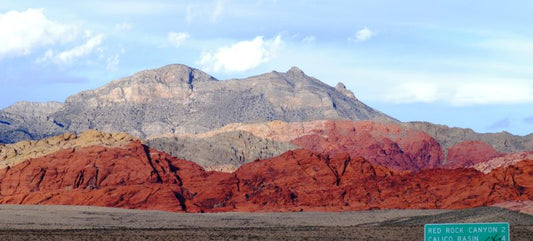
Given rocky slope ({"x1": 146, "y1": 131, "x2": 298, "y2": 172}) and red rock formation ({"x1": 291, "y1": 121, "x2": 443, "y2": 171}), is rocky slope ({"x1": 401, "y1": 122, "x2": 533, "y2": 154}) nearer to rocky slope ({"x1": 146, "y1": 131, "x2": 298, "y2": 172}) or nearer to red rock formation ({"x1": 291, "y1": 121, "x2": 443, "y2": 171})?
red rock formation ({"x1": 291, "y1": 121, "x2": 443, "y2": 171})

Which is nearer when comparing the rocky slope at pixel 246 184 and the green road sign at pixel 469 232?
the green road sign at pixel 469 232

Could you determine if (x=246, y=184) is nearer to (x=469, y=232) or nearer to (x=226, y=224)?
(x=226, y=224)

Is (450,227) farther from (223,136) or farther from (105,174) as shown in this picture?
(223,136)

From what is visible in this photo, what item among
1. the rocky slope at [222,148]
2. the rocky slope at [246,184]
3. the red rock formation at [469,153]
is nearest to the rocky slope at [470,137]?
the red rock formation at [469,153]

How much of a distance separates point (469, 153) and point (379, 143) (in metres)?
16.9

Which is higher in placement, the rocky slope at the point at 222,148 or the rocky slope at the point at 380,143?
the rocky slope at the point at 380,143

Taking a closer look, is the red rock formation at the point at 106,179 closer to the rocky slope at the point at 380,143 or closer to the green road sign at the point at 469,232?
the rocky slope at the point at 380,143

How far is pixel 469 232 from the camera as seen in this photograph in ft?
36.4

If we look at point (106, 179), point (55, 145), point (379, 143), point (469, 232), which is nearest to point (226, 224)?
Result: point (106, 179)

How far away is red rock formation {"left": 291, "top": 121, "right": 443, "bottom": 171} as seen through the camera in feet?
442

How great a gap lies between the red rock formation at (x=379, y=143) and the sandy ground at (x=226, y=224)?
206ft

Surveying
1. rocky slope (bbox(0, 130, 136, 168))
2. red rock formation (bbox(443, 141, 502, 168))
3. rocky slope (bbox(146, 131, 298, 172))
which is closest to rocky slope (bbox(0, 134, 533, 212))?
rocky slope (bbox(0, 130, 136, 168))

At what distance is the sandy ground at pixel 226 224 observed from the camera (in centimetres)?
4675

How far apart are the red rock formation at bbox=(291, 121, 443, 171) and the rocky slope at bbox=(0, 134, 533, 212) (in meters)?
44.6
